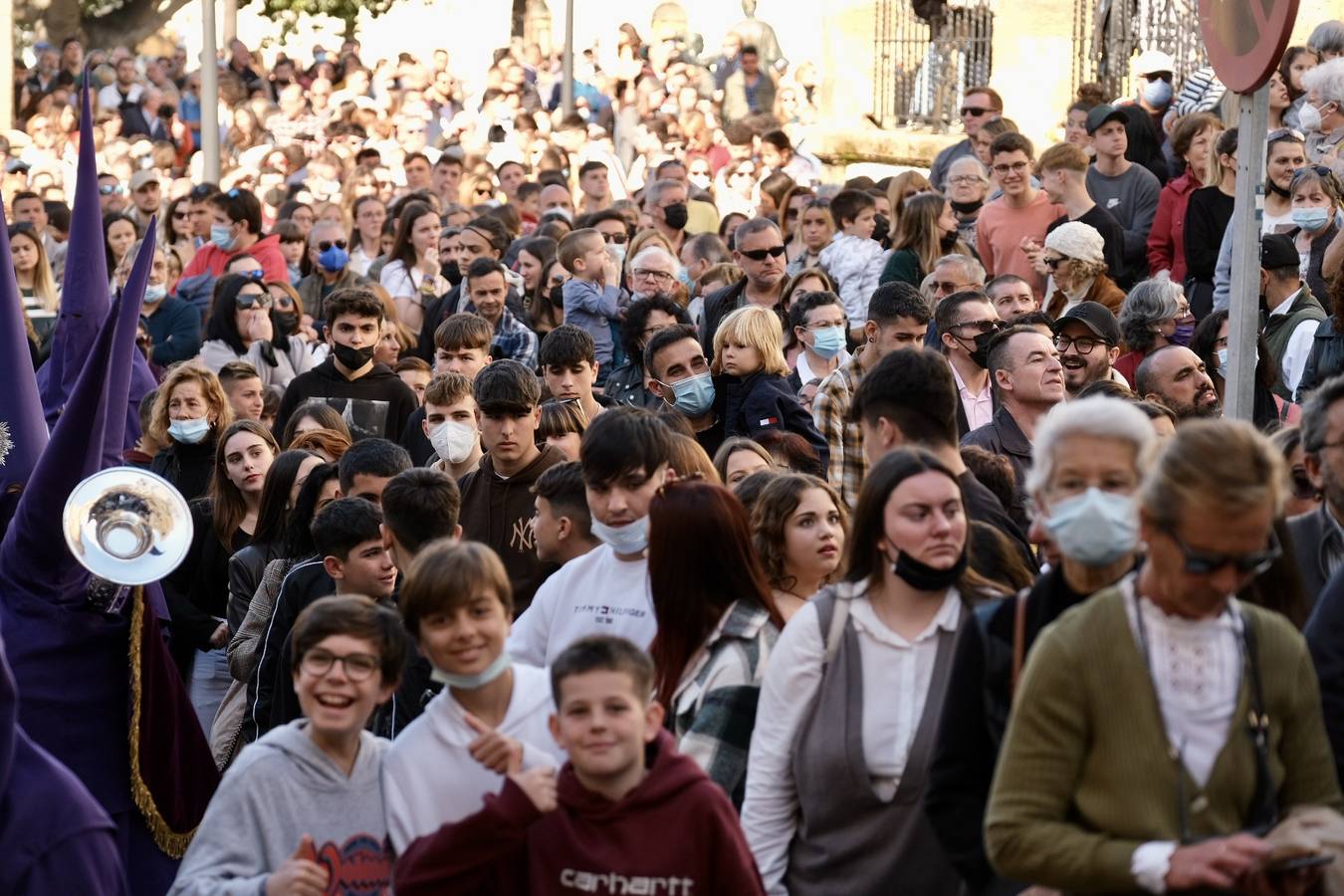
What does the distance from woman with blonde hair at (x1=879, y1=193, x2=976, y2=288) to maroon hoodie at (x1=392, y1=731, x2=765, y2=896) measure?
25.3 ft

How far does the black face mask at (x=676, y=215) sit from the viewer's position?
50.1 ft

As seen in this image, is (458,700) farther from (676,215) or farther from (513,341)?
(676,215)

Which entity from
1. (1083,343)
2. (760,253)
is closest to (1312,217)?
(1083,343)

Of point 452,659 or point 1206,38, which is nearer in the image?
point 452,659

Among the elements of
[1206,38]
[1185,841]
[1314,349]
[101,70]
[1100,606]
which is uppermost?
[101,70]

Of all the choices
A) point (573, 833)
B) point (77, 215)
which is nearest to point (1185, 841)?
point (573, 833)

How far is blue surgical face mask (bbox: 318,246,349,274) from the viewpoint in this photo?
48.3ft

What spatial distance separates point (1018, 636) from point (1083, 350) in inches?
184

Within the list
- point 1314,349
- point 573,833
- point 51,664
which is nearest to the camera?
point 573,833

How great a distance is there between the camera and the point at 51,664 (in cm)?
600

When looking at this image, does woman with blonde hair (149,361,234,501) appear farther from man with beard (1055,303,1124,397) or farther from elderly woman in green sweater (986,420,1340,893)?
elderly woman in green sweater (986,420,1340,893)

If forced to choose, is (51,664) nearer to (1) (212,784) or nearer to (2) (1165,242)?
(1) (212,784)

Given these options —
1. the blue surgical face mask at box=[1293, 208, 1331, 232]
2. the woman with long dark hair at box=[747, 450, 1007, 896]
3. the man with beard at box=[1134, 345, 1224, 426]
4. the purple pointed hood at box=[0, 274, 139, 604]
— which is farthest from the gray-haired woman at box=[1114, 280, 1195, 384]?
the woman with long dark hair at box=[747, 450, 1007, 896]

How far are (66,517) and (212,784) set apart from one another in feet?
3.28
